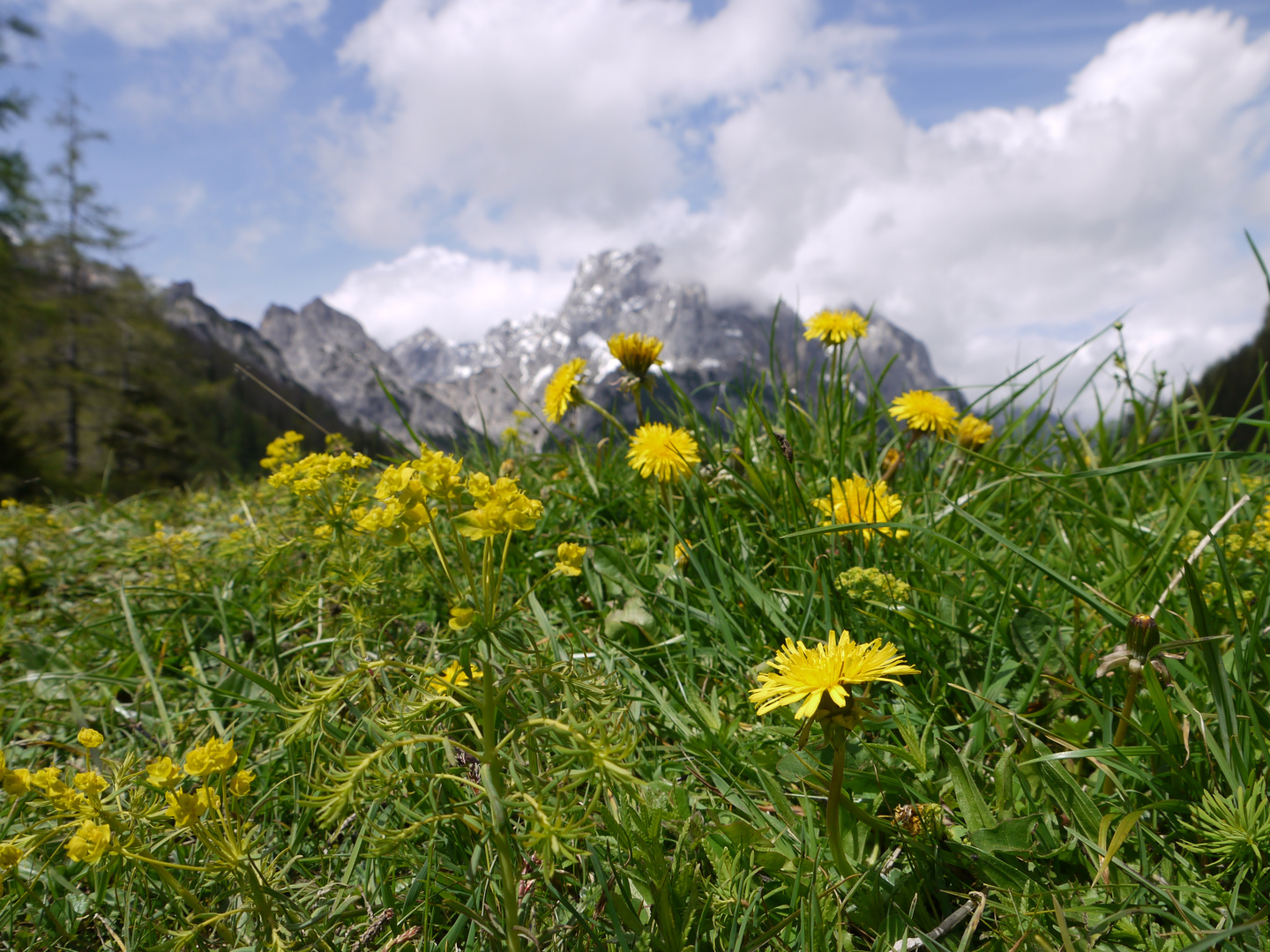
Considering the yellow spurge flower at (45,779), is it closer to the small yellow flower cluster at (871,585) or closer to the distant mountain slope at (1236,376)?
the small yellow flower cluster at (871,585)

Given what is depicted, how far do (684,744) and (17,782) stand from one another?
1.25 metres

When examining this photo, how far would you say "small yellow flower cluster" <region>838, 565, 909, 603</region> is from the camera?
1457mm

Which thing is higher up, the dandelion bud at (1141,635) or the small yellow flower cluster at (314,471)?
the small yellow flower cluster at (314,471)

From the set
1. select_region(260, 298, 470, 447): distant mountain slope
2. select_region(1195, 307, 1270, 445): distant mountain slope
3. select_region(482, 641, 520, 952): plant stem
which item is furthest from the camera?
select_region(260, 298, 470, 447): distant mountain slope

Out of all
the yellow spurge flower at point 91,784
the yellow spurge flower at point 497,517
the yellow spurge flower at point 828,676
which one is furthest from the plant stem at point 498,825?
the yellow spurge flower at point 91,784

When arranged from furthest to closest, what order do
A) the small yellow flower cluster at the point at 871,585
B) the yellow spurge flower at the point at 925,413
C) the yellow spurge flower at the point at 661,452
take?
the yellow spurge flower at the point at 925,413, the yellow spurge flower at the point at 661,452, the small yellow flower cluster at the point at 871,585

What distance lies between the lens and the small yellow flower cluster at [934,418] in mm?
2279

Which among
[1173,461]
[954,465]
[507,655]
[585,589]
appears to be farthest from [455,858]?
[954,465]

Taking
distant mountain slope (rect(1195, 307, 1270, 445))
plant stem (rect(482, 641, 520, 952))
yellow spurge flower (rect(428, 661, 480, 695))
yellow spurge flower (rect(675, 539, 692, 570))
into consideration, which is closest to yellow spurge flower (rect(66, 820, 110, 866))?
yellow spurge flower (rect(428, 661, 480, 695))

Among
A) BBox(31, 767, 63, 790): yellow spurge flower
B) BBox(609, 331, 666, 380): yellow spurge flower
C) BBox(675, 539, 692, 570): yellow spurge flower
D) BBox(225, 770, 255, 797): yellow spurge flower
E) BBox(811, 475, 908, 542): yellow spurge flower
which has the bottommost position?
BBox(225, 770, 255, 797): yellow spurge flower

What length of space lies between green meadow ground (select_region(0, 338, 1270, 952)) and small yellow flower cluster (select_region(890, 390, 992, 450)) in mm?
128

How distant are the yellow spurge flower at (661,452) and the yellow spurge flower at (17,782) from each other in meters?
1.52

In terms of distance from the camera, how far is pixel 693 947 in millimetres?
998

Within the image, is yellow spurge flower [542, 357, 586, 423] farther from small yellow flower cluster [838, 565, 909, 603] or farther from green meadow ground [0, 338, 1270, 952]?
small yellow flower cluster [838, 565, 909, 603]
